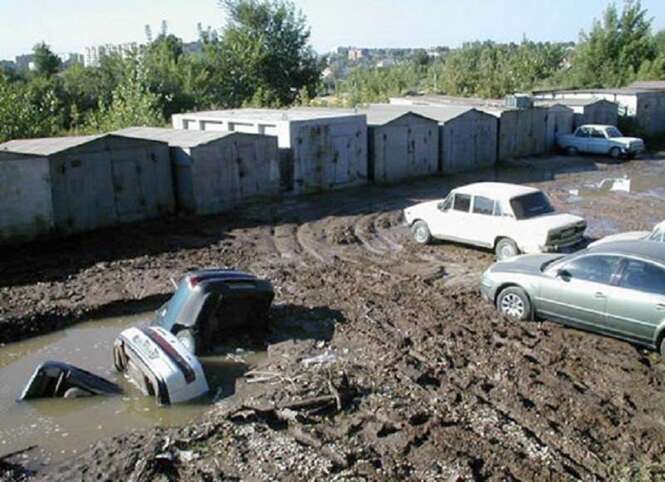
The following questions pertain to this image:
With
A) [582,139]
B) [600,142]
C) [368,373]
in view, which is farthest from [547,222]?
[582,139]

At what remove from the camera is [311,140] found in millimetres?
23844

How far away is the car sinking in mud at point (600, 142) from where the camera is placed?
33.5 meters

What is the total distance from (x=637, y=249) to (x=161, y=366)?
7.35 m

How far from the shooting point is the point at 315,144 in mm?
24016

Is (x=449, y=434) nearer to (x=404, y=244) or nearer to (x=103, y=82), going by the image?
(x=404, y=244)

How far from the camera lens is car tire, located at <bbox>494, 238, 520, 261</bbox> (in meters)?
15.5

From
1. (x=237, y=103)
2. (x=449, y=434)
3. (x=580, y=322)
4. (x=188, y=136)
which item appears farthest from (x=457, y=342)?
(x=237, y=103)

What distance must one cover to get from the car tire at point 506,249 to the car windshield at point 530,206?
596 millimetres

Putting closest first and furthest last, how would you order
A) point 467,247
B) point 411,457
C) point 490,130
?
point 411,457
point 467,247
point 490,130

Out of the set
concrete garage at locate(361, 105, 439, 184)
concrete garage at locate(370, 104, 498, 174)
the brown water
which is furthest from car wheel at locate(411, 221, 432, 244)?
concrete garage at locate(370, 104, 498, 174)

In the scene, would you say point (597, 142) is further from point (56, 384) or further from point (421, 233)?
point (56, 384)

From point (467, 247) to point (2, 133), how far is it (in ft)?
62.5

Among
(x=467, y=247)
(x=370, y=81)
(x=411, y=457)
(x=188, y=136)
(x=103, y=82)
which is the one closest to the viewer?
(x=411, y=457)

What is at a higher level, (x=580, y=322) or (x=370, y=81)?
(x=370, y=81)
